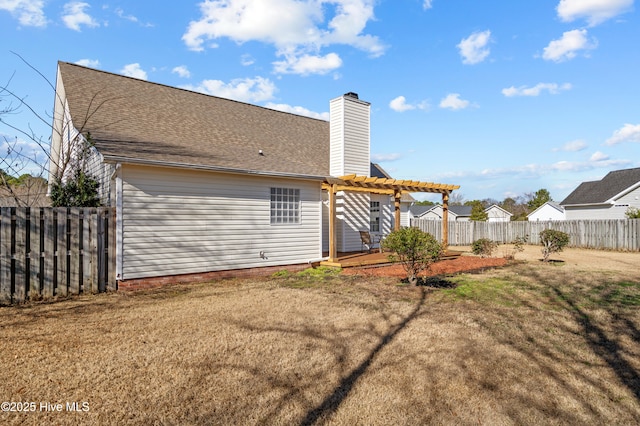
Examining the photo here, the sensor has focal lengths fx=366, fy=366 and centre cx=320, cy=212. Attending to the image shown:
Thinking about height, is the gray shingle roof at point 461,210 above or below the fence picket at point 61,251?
above

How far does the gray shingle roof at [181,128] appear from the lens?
9.30m

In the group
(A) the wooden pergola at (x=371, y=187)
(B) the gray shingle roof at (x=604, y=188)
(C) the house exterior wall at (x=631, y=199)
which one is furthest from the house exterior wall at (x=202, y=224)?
(B) the gray shingle roof at (x=604, y=188)

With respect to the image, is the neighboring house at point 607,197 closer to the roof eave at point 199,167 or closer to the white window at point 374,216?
the white window at point 374,216

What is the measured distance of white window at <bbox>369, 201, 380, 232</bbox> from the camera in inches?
618

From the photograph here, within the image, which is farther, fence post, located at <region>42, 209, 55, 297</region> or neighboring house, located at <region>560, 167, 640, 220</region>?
neighboring house, located at <region>560, 167, 640, 220</region>

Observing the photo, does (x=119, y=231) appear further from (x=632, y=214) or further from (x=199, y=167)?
(x=632, y=214)

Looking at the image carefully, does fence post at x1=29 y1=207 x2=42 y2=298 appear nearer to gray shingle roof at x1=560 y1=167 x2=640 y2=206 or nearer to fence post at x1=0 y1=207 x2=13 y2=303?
fence post at x1=0 y1=207 x2=13 y2=303

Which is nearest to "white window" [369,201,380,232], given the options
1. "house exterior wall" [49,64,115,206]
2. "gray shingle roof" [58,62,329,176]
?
"gray shingle roof" [58,62,329,176]

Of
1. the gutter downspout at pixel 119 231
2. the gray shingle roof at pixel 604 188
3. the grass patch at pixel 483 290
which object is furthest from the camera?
the gray shingle roof at pixel 604 188

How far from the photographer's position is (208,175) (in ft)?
31.1

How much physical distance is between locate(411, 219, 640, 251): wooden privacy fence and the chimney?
1108cm

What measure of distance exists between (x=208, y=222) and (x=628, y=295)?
9.59 metres

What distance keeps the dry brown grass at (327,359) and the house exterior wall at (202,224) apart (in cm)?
151

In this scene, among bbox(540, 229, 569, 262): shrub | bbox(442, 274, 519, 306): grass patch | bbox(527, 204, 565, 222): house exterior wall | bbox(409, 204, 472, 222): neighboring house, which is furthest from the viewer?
bbox(409, 204, 472, 222): neighboring house
